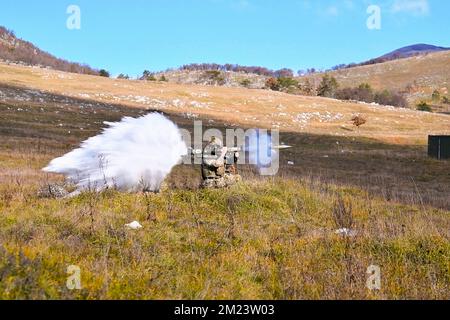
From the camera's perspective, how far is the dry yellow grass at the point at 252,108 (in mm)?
56969

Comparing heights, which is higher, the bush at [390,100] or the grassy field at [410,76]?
the grassy field at [410,76]

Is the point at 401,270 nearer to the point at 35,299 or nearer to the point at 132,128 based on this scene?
the point at 35,299

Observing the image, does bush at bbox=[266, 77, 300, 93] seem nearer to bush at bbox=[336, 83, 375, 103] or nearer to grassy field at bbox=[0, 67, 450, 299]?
bush at bbox=[336, 83, 375, 103]

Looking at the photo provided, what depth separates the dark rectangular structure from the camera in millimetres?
34094

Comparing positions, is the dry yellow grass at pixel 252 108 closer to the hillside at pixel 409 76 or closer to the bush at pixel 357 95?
the bush at pixel 357 95

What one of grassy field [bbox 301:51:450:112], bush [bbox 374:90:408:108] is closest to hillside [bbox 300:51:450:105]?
grassy field [bbox 301:51:450:112]

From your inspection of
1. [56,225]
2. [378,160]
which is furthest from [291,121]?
[56,225]

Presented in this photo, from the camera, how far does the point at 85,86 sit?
72.4 metres

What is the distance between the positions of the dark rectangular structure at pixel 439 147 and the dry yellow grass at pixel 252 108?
12523 millimetres

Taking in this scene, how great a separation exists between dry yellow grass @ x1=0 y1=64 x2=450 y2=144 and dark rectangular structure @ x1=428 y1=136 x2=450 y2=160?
12.5 meters

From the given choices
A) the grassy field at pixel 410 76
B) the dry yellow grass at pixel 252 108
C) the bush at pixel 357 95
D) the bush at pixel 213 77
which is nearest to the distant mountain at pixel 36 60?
the bush at pixel 213 77

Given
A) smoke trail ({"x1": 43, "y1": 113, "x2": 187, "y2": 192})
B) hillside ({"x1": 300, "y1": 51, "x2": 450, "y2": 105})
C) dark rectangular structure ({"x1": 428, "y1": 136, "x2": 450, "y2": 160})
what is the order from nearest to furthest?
smoke trail ({"x1": 43, "y1": 113, "x2": 187, "y2": 192}) → dark rectangular structure ({"x1": 428, "y1": 136, "x2": 450, "y2": 160}) → hillside ({"x1": 300, "y1": 51, "x2": 450, "y2": 105})

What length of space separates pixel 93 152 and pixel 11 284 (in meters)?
7.78

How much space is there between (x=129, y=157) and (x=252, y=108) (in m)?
60.5
